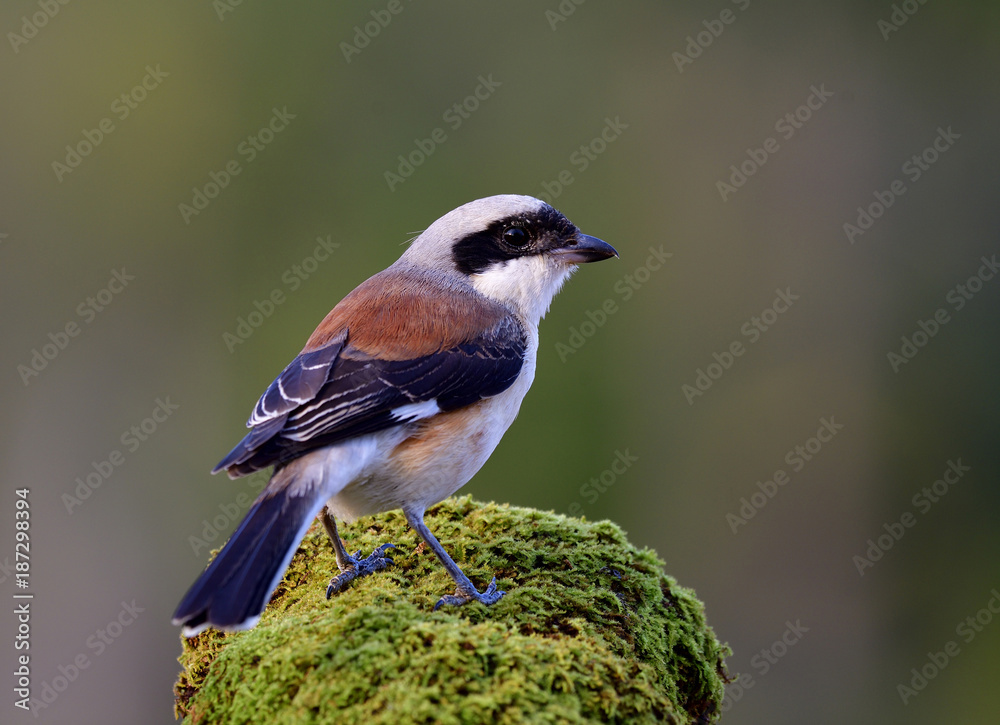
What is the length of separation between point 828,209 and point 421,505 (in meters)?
7.33

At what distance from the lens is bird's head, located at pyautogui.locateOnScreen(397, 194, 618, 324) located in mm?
4172

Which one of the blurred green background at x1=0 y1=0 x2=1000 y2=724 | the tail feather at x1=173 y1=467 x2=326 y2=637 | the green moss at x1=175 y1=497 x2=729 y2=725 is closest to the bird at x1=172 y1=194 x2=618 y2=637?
the tail feather at x1=173 y1=467 x2=326 y2=637

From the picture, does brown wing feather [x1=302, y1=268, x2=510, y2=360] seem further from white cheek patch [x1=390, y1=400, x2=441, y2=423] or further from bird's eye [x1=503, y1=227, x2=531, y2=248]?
bird's eye [x1=503, y1=227, x2=531, y2=248]

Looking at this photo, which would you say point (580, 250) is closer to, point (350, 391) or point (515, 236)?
point (515, 236)

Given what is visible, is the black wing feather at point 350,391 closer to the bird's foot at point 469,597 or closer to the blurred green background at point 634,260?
the bird's foot at point 469,597

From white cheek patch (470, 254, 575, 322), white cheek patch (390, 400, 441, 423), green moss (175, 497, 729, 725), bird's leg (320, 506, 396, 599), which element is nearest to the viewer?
green moss (175, 497, 729, 725)

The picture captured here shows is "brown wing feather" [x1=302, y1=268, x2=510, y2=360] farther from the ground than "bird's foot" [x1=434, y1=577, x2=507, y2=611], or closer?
farther from the ground

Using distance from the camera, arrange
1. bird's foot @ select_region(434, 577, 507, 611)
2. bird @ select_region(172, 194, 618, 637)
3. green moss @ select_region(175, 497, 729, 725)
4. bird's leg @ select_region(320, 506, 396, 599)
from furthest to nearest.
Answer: bird's leg @ select_region(320, 506, 396, 599)
bird's foot @ select_region(434, 577, 507, 611)
bird @ select_region(172, 194, 618, 637)
green moss @ select_region(175, 497, 729, 725)

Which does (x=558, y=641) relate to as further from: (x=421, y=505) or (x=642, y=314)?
(x=642, y=314)

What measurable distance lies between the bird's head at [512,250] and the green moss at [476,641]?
3.70ft

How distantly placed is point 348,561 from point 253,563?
1059mm

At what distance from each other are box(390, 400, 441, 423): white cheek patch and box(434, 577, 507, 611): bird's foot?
2.39 ft

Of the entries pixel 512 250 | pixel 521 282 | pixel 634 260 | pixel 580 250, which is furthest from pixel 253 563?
pixel 634 260

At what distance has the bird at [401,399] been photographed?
2.78m
